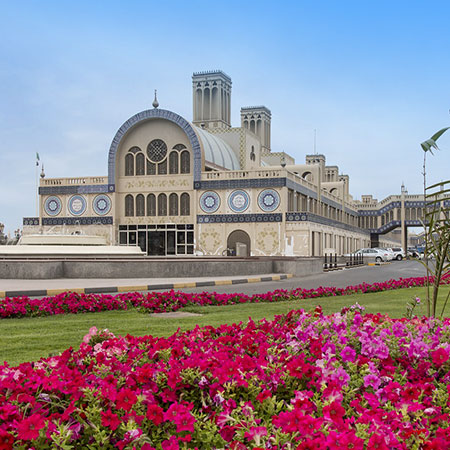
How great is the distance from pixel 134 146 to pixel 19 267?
2767 centimetres

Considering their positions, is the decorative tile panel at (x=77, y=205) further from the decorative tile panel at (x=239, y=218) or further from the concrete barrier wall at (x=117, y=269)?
the concrete barrier wall at (x=117, y=269)

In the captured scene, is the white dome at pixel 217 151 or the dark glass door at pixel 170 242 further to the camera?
the white dome at pixel 217 151

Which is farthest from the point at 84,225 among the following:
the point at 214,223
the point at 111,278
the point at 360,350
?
the point at 360,350

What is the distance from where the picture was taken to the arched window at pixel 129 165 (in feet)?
154

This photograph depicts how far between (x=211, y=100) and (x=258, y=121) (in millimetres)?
14490

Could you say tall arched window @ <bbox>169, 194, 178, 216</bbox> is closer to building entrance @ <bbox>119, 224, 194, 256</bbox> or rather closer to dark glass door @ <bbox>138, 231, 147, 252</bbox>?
building entrance @ <bbox>119, 224, 194, 256</bbox>

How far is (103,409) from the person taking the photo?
130 inches

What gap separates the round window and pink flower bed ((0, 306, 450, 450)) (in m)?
41.3

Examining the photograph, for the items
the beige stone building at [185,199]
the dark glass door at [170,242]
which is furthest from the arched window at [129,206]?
the dark glass door at [170,242]

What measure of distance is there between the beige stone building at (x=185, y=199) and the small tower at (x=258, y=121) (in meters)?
21.1

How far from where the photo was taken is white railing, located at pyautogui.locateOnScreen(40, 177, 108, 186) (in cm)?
4725

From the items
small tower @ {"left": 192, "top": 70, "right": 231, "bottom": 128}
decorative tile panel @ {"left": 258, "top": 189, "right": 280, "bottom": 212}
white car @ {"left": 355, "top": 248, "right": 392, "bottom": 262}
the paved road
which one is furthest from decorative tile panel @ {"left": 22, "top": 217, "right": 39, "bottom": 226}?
the paved road

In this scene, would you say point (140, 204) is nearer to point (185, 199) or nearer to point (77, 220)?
point (185, 199)

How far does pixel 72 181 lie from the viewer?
47781 mm
